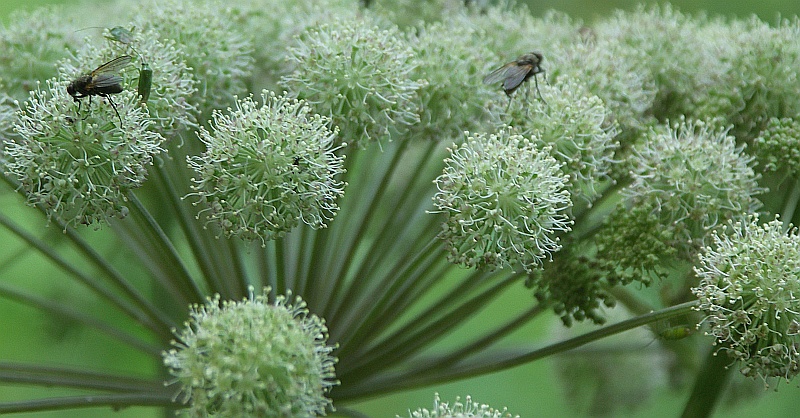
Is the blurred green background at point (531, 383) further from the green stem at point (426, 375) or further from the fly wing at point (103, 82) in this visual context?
the fly wing at point (103, 82)

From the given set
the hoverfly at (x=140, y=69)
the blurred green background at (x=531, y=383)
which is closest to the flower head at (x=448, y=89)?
the hoverfly at (x=140, y=69)

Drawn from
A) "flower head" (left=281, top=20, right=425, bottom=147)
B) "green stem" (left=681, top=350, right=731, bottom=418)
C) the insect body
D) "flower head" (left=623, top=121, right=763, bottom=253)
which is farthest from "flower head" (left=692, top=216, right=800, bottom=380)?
"flower head" (left=281, top=20, right=425, bottom=147)

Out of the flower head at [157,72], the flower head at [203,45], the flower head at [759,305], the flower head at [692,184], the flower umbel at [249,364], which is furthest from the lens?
the flower head at [203,45]

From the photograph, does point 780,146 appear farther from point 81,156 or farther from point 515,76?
point 81,156

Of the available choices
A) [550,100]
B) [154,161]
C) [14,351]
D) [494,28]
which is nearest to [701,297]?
[550,100]

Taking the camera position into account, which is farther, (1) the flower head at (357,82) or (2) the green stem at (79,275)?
(2) the green stem at (79,275)
